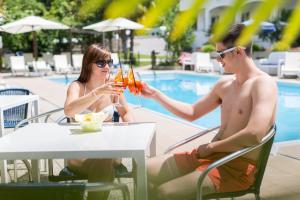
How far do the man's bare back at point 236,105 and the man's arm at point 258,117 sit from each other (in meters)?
0.04

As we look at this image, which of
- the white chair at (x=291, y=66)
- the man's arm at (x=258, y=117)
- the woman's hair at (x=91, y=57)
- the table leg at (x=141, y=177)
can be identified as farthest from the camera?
the white chair at (x=291, y=66)

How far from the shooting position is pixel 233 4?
37 centimetres

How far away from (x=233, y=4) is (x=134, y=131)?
8.08 ft

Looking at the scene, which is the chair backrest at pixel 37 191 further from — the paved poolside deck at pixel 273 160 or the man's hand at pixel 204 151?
the paved poolside deck at pixel 273 160

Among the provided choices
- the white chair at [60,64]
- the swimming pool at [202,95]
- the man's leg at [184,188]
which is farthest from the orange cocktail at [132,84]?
the white chair at [60,64]

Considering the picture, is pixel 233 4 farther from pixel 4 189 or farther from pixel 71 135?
pixel 71 135

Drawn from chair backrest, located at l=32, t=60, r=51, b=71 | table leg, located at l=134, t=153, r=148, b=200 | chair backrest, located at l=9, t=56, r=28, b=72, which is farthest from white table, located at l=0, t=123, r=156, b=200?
chair backrest, located at l=32, t=60, r=51, b=71

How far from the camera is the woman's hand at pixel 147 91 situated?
2.79m

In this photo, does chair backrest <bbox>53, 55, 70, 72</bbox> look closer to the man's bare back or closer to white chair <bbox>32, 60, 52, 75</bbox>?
white chair <bbox>32, 60, 52, 75</bbox>

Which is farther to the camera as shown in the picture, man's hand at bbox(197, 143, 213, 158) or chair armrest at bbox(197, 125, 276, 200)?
man's hand at bbox(197, 143, 213, 158)

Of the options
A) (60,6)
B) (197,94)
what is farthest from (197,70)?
(60,6)

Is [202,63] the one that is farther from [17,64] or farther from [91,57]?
[91,57]

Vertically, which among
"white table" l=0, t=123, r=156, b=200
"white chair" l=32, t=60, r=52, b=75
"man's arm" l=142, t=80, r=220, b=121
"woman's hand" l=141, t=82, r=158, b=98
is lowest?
"white chair" l=32, t=60, r=52, b=75

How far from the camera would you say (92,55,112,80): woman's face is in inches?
141
